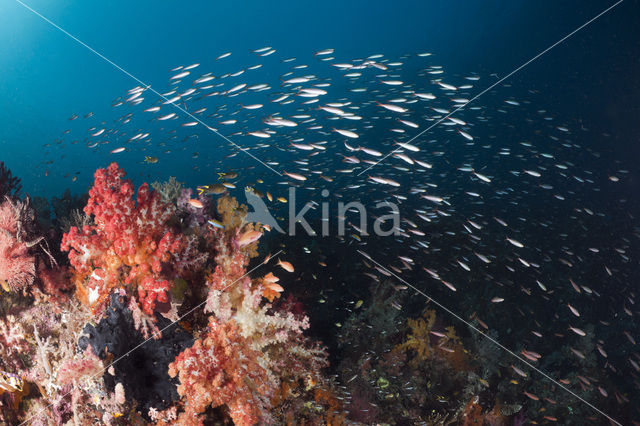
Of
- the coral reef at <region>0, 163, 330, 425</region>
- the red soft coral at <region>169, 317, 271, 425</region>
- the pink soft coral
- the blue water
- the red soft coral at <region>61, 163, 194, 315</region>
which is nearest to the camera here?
the red soft coral at <region>169, 317, 271, 425</region>

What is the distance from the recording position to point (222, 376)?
3309 mm

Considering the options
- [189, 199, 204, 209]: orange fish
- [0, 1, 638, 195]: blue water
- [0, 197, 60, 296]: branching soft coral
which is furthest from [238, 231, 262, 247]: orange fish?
[0, 1, 638, 195]: blue water

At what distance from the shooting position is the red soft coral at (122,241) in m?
3.84

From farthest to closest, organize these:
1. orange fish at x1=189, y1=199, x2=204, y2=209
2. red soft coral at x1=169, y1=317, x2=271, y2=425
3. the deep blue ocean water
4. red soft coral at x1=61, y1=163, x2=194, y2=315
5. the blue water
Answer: the blue water, the deep blue ocean water, orange fish at x1=189, y1=199, x2=204, y2=209, red soft coral at x1=61, y1=163, x2=194, y2=315, red soft coral at x1=169, y1=317, x2=271, y2=425

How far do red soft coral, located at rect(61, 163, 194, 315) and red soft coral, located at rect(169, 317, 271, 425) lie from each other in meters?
0.76

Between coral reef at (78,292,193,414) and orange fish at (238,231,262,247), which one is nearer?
coral reef at (78,292,193,414)

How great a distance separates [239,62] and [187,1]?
24587 millimetres

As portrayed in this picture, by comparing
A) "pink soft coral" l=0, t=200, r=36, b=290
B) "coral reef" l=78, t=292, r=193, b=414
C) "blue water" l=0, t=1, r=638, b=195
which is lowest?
"blue water" l=0, t=1, r=638, b=195

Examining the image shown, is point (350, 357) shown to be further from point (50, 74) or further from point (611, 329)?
point (50, 74)

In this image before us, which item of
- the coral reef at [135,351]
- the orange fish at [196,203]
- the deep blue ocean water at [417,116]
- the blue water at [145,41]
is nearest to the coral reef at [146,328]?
the coral reef at [135,351]

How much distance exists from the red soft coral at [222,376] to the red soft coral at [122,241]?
2.51 feet

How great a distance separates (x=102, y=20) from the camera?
104 metres

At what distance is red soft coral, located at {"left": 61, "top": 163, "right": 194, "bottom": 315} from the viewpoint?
3.84 metres

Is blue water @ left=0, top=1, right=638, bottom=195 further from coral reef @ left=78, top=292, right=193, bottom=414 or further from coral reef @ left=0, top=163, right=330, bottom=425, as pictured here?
coral reef @ left=78, top=292, right=193, bottom=414
